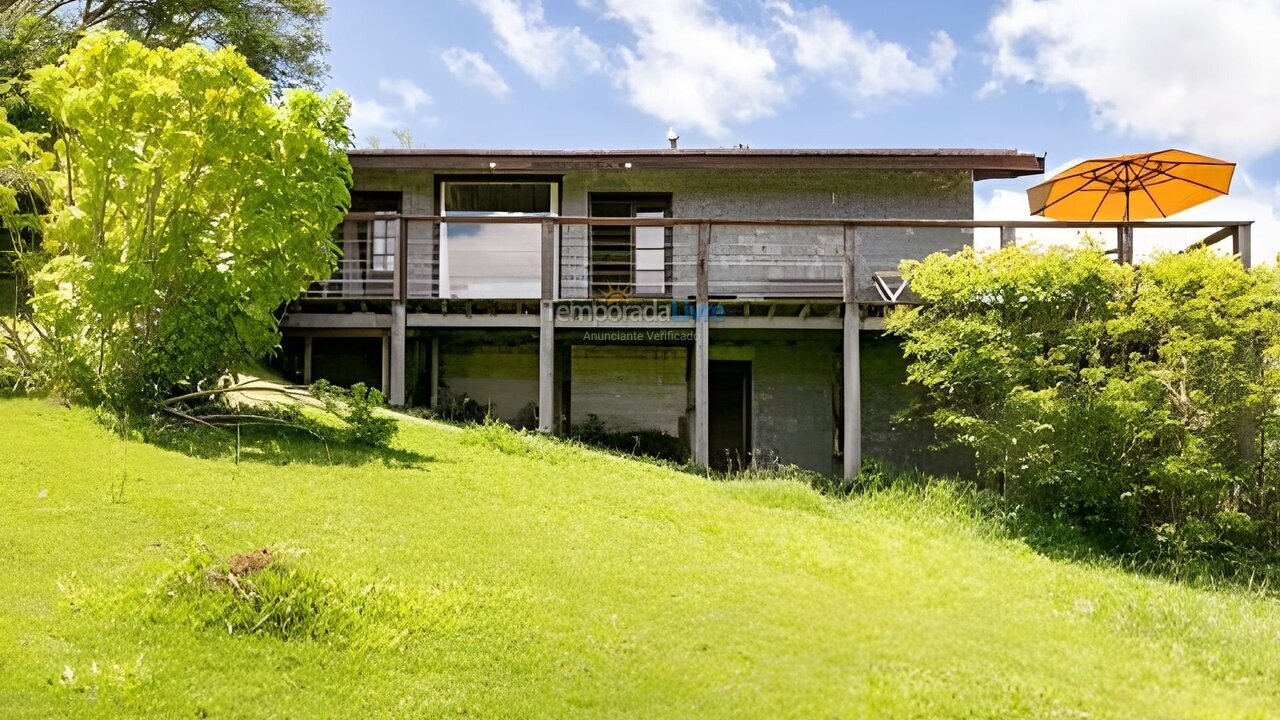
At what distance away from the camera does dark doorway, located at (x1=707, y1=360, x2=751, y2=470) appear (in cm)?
1526

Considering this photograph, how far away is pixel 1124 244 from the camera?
11.6m

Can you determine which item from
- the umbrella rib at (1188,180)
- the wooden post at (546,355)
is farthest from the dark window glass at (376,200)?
the umbrella rib at (1188,180)

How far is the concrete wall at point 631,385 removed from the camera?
1523cm

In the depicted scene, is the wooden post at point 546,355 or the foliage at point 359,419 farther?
the wooden post at point 546,355

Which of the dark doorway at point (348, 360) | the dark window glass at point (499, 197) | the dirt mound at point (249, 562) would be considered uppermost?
the dark window glass at point (499, 197)

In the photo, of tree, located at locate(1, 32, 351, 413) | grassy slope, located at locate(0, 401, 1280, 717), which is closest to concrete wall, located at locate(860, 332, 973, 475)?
grassy slope, located at locate(0, 401, 1280, 717)

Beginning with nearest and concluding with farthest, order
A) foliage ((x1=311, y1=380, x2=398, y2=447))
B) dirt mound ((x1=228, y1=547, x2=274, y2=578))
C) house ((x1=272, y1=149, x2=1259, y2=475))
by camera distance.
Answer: dirt mound ((x1=228, y1=547, x2=274, y2=578)), foliage ((x1=311, y1=380, x2=398, y2=447)), house ((x1=272, y1=149, x2=1259, y2=475))

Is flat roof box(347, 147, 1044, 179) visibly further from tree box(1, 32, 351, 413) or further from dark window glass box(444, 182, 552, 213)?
tree box(1, 32, 351, 413)

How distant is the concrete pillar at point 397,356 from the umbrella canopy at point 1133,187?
928 cm

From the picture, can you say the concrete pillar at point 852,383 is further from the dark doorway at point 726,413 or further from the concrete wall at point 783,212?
the dark doorway at point 726,413

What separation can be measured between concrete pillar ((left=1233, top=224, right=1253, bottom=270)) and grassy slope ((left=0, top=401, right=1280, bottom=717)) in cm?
495

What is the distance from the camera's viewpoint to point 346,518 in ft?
25.0

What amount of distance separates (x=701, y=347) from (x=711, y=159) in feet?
11.9

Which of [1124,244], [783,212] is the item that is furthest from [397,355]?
[1124,244]
